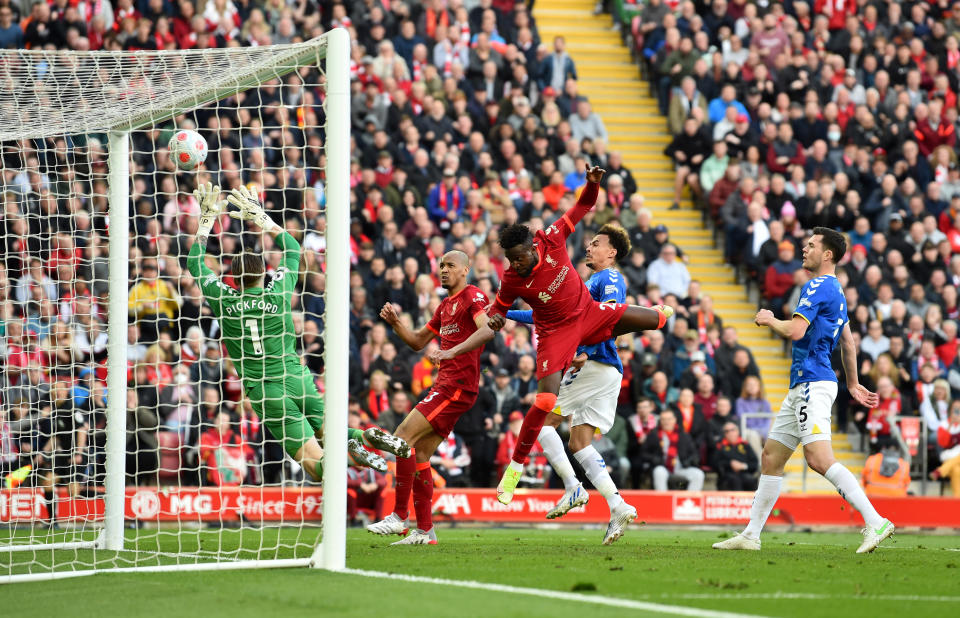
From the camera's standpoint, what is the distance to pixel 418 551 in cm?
1016

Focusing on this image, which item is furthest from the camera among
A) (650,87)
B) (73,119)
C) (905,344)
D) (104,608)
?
(650,87)

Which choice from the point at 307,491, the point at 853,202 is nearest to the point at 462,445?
the point at 307,491

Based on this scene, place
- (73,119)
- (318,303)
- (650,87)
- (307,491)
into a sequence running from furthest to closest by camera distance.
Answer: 1. (650,87)
2. (318,303)
3. (307,491)
4. (73,119)

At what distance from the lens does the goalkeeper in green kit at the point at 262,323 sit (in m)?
10.5

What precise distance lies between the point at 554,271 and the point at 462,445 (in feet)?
22.5

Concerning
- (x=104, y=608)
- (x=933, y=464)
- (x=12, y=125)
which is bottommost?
(x=933, y=464)

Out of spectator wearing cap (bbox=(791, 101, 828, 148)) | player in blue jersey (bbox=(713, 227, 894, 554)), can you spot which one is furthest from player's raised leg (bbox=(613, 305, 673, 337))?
spectator wearing cap (bbox=(791, 101, 828, 148))

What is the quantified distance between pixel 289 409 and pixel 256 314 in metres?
0.86

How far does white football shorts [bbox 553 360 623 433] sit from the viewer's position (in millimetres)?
11023

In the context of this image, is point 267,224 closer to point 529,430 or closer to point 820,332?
point 529,430

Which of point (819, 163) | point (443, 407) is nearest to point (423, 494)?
point (443, 407)

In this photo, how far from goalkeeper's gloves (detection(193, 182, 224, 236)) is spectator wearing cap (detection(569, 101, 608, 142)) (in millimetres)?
12433

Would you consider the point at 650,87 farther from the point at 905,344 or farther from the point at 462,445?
the point at 462,445

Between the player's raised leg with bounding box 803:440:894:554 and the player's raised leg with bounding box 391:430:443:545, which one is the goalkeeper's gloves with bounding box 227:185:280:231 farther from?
the player's raised leg with bounding box 803:440:894:554
